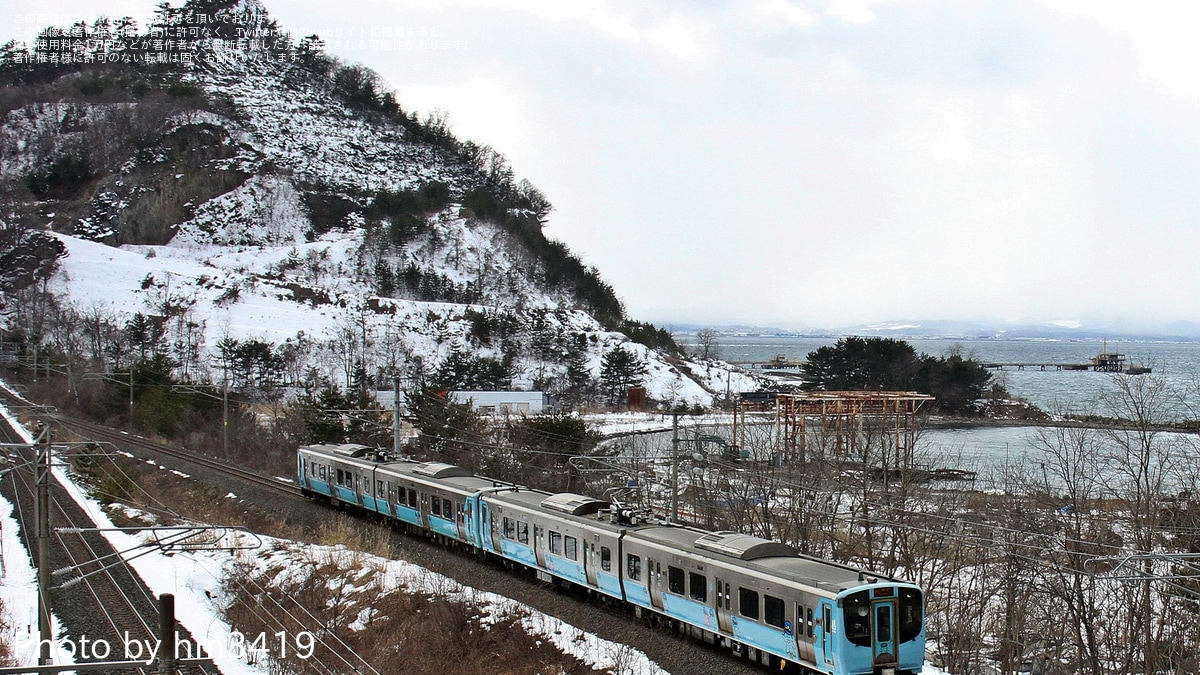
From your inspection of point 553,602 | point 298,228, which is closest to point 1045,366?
point 298,228

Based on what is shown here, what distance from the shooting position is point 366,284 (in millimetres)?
103375

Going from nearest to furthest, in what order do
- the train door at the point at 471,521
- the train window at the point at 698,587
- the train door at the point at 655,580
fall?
1. the train window at the point at 698,587
2. the train door at the point at 655,580
3. the train door at the point at 471,521

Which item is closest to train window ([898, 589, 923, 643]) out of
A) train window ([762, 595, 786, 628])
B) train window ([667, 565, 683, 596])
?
train window ([762, 595, 786, 628])

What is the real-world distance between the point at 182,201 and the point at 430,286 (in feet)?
123

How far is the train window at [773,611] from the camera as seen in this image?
15977 mm

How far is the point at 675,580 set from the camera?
1847 centimetres

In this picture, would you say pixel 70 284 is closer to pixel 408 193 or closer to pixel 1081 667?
pixel 408 193

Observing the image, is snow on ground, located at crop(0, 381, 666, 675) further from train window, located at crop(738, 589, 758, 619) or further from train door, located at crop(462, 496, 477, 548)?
train window, located at crop(738, 589, 758, 619)

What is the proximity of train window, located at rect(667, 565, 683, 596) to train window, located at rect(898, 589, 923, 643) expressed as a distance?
4387mm

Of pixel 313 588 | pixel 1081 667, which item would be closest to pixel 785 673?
pixel 1081 667

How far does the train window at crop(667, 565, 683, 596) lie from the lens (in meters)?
18.3

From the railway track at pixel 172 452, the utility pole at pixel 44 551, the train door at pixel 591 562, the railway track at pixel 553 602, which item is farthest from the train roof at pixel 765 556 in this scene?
the railway track at pixel 172 452

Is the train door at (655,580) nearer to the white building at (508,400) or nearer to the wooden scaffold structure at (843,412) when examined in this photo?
the wooden scaffold structure at (843,412)

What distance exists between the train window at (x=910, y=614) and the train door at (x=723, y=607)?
303 cm
